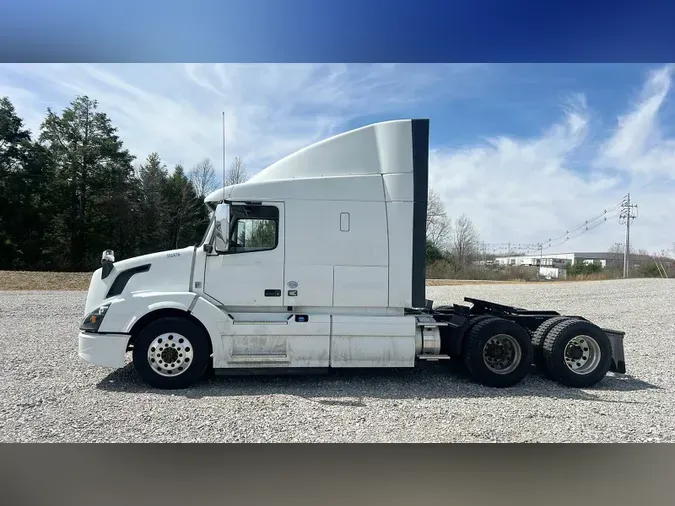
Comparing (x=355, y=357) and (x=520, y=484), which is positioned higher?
(x=355, y=357)

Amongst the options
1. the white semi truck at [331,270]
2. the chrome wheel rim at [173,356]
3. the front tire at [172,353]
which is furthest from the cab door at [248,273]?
the chrome wheel rim at [173,356]

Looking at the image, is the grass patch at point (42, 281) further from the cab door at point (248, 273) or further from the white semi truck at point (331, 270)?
the cab door at point (248, 273)

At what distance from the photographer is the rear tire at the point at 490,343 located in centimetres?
597

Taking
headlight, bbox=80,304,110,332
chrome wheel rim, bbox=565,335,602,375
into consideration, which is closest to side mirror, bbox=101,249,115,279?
headlight, bbox=80,304,110,332

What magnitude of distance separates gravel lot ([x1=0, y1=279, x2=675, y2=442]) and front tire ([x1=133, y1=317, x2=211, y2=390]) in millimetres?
188

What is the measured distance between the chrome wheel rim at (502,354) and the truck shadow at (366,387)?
294 millimetres

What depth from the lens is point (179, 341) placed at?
5680 mm

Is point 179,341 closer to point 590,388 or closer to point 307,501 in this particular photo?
point 307,501

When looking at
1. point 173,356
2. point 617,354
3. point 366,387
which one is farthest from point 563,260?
point 173,356

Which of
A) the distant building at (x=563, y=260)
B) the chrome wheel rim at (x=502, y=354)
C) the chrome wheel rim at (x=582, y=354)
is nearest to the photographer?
the chrome wheel rim at (x=502, y=354)

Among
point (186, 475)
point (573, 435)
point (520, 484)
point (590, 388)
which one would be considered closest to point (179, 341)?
point (186, 475)

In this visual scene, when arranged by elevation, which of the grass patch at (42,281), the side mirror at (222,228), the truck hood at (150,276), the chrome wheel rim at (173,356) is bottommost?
the chrome wheel rim at (173,356)

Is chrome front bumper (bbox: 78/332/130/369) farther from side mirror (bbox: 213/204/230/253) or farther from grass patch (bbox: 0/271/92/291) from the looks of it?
grass patch (bbox: 0/271/92/291)
